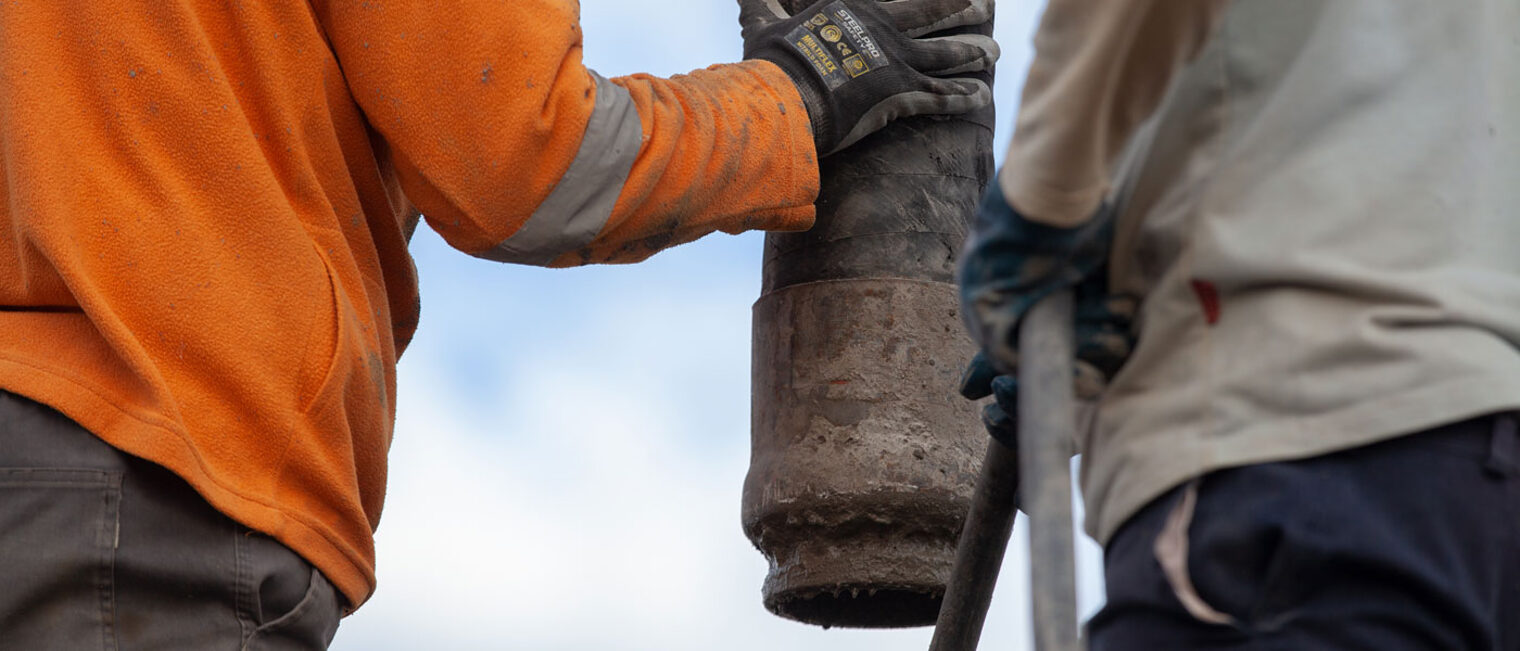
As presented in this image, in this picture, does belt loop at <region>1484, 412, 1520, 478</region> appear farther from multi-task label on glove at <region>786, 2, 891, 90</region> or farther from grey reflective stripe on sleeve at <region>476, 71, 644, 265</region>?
multi-task label on glove at <region>786, 2, 891, 90</region>

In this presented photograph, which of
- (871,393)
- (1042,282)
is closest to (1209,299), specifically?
(1042,282)

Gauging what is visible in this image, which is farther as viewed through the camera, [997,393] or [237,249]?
[237,249]

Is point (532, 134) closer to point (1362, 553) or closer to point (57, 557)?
point (57, 557)

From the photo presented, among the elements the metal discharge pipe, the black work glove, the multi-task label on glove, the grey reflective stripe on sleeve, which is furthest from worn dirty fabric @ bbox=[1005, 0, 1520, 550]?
the metal discharge pipe

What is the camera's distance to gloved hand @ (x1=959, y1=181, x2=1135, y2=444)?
4.71ft

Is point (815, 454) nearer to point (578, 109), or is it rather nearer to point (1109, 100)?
point (578, 109)

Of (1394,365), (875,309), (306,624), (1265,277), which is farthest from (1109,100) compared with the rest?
(875,309)

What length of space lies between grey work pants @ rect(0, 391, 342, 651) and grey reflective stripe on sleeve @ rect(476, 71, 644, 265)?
609mm

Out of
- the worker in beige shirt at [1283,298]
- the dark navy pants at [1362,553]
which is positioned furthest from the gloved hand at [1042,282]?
the dark navy pants at [1362,553]

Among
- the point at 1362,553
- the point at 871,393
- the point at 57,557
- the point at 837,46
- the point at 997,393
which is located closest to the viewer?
the point at 1362,553

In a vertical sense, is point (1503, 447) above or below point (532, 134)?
above

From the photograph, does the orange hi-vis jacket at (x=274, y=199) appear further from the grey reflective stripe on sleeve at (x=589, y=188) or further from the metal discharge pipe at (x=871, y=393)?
the metal discharge pipe at (x=871, y=393)

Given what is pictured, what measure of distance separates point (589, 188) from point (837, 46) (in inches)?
26.6

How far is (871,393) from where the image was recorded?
306 centimetres
